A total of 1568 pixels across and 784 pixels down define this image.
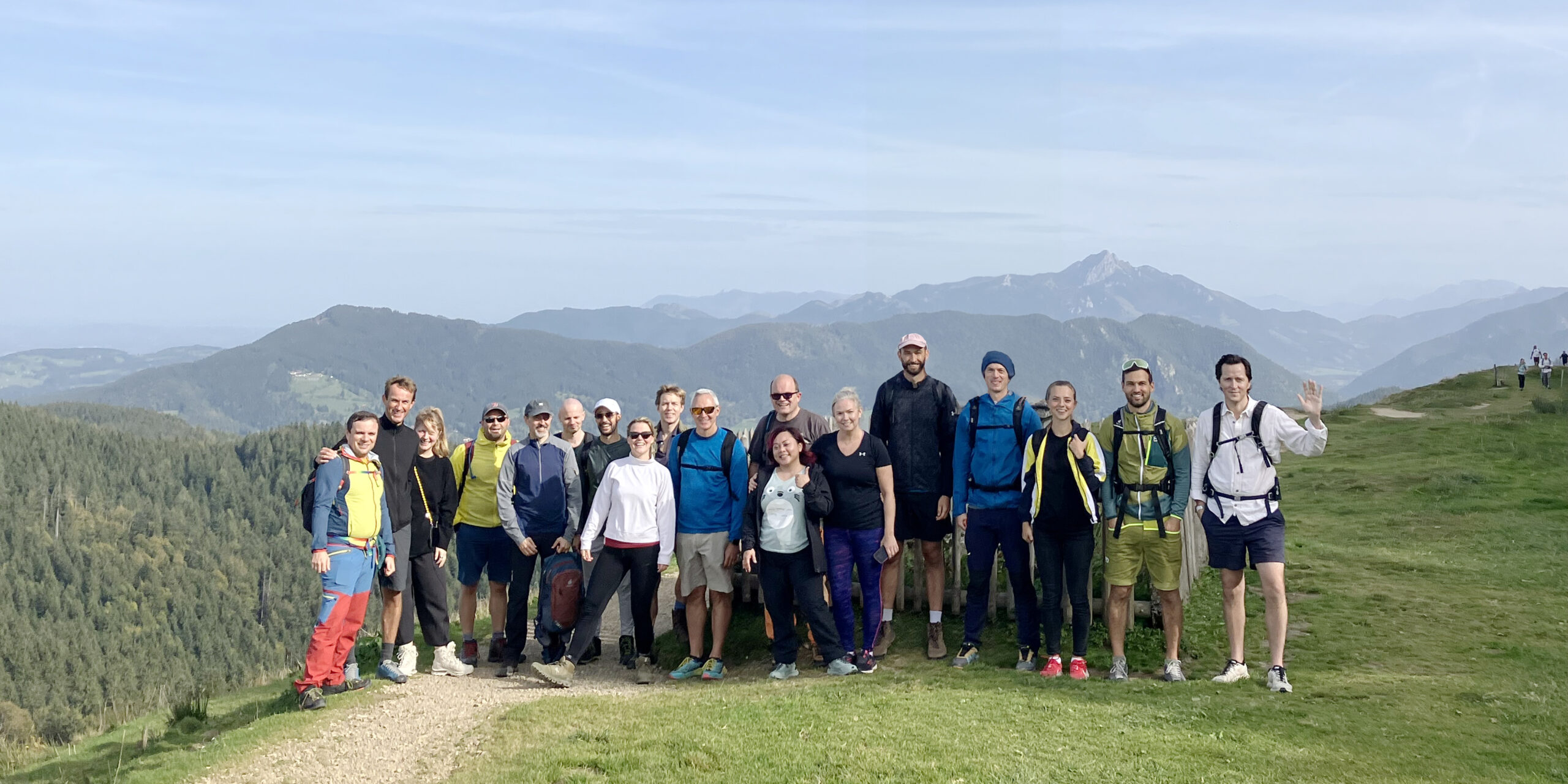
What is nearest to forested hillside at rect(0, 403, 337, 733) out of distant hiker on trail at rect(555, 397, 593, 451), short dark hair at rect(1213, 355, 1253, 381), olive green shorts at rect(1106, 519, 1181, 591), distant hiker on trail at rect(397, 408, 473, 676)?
distant hiker on trail at rect(397, 408, 473, 676)

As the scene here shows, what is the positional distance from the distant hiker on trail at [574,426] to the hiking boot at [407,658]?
2.46 metres

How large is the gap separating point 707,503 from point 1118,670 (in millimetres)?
3823

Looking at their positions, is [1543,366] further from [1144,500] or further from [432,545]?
[432,545]

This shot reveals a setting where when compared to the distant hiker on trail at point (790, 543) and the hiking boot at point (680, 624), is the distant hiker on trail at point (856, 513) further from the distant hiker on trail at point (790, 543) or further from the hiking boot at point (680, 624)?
the hiking boot at point (680, 624)

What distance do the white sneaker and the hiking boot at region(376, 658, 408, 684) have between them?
0.42 meters

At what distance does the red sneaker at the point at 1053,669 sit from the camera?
9109 millimetres

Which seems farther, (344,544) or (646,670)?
(646,670)

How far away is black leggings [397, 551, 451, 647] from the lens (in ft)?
34.1

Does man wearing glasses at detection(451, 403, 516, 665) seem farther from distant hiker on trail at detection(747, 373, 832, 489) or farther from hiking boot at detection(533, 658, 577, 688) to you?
distant hiker on trail at detection(747, 373, 832, 489)

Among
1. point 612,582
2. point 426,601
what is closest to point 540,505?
point 612,582

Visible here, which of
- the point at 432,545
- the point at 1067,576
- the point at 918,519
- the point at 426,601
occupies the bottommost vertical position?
the point at 426,601

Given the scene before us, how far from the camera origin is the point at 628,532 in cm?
969

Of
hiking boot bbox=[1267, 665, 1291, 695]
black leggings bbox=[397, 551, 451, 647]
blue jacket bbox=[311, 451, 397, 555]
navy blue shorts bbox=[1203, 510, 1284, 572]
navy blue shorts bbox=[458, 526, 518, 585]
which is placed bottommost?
hiking boot bbox=[1267, 665, 1291, 695]

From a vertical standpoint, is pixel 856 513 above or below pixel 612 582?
above
